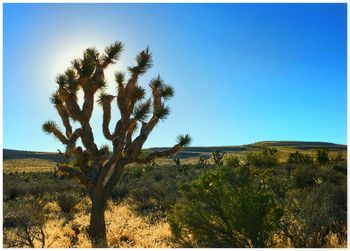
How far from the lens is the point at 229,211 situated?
7.07 metres

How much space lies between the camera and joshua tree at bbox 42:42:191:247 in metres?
9.29

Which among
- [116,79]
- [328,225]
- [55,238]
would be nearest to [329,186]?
[328,225]

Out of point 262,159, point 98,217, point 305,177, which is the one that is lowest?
point 98,217

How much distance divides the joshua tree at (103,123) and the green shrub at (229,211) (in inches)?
96.4

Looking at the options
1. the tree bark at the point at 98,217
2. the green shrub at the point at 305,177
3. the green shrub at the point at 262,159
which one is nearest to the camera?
the tree bark at the point at 98,217

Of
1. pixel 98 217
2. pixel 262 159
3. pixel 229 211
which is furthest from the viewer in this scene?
pixel 262 159

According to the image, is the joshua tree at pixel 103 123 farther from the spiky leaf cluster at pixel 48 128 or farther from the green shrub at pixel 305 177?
the green shrub at pixel 305 177

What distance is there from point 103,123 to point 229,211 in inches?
164

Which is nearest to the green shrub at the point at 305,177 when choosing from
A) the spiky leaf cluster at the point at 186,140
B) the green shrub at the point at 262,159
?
the spiky leaf cluster at the point at 186,140

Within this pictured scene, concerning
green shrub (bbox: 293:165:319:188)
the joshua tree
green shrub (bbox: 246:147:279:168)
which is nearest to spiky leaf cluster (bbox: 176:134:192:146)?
the joshua tree

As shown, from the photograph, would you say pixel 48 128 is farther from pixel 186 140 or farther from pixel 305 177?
pixel 305 177

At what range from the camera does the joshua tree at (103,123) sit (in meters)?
9.29

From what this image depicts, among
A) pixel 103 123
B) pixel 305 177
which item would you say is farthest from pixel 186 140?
pixel 305 177

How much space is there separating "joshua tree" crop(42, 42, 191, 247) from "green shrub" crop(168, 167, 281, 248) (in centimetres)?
245
